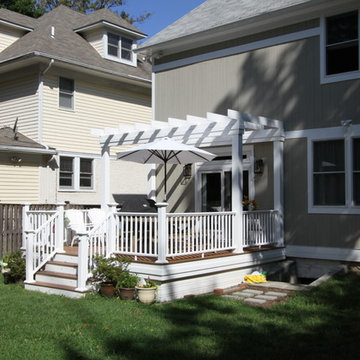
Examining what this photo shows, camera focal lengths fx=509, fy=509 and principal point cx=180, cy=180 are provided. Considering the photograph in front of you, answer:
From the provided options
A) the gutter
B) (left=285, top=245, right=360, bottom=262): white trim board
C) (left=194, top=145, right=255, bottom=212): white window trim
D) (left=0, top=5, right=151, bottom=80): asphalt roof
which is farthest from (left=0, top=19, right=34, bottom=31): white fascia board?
(left=285, top=245, right=360, bottom=262): white trim board

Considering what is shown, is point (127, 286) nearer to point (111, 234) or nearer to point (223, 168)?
point (111, 234)

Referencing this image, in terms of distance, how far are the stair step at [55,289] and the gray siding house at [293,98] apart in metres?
4.91

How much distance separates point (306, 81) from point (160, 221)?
4996 mm

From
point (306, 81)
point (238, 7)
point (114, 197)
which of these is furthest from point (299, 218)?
point (114, 197)

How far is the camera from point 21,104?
1688cm

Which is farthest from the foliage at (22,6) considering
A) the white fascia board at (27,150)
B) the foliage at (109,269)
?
the foliage at (109,269)

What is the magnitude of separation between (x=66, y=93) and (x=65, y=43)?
1.93 m

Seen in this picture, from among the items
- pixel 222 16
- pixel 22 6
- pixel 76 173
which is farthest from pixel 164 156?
pixel 22 6

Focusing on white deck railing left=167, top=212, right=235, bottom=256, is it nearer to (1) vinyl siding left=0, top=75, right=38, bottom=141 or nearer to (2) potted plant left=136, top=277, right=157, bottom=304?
(2) potted plant left=136, top=277, right=157, bottom=304

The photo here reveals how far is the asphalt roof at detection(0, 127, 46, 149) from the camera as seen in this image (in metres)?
15.3

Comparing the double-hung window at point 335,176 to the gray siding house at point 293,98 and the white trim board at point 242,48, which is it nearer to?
the gray siding house at point 293,98

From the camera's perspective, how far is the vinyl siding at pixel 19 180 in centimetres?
1545

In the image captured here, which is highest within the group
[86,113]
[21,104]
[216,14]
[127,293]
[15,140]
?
[216,14]

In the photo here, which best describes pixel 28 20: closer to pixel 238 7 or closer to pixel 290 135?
pixel 238 7
